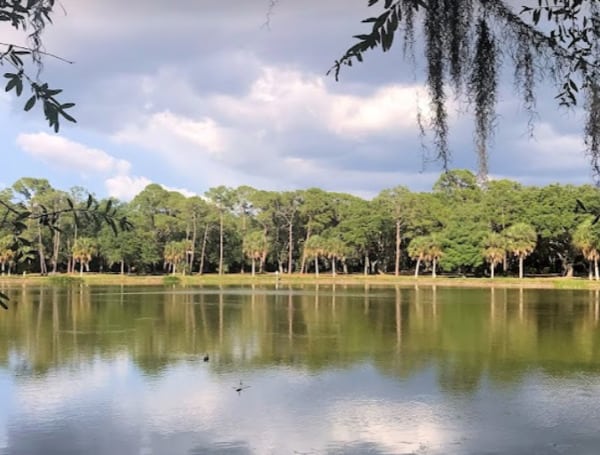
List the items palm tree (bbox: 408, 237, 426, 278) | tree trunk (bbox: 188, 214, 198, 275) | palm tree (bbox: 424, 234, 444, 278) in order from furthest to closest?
tree trunk (bbox: 188, 214, 198, 275), palm tree (bbox: 408, 237, 426, 278), palm tree (bbox: 424, 234, 444, 278)

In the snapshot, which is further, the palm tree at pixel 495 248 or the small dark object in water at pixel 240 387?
the palm tree at pixel 495 248

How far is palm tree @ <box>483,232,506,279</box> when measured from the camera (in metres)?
52.7

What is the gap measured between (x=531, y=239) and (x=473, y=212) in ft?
20.7

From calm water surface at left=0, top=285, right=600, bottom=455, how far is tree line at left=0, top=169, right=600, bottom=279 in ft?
104

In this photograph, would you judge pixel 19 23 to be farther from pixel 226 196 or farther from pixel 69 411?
pixel 226 196

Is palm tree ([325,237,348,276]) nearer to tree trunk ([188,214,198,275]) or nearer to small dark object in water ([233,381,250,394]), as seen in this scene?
tree trunk ([188,214,198,275])

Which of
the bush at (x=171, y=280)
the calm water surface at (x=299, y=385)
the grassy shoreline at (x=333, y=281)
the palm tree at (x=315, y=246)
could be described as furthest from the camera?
the palm tree at (x=315, y=246)

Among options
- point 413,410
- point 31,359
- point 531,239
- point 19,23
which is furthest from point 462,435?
point 531,239

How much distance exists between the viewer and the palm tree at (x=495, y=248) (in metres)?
52.7

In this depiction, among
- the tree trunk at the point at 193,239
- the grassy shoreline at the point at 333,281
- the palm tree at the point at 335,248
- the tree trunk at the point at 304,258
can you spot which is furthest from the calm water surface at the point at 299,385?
the tree trunk at the point at 304,258

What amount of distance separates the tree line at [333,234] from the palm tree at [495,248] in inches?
3.1

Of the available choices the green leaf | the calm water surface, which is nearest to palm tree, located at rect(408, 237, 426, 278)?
the calm water surface

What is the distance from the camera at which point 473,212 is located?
57219mm

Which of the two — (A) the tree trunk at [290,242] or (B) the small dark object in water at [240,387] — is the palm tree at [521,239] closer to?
(A) the tree trunk at [290,242]
